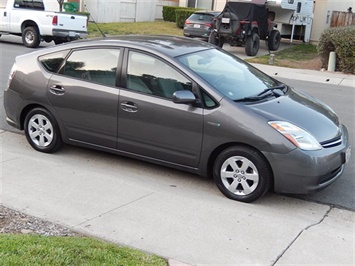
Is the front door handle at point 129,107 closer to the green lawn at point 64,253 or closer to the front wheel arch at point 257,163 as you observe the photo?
the front wheel arch at point 257,163

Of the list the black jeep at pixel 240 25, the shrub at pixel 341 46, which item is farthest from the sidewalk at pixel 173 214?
the black jeep at pixel 240 25

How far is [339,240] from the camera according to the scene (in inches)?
175

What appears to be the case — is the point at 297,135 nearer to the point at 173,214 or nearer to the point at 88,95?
the point at 173,214

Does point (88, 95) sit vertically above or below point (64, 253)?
above

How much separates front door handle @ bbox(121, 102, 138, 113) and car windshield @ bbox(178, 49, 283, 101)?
0.76 meters

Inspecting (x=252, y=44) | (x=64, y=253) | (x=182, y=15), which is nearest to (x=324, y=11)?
(x=252, y=44)

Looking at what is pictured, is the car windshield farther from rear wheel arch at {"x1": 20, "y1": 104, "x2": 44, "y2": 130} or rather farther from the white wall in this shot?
the white wall

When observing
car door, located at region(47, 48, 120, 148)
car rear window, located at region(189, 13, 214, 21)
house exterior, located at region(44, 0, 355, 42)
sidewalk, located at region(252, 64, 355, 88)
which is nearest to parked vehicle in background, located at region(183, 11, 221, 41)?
car rear window, located at region(189, 13, 214, 21)

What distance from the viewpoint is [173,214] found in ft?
15.9

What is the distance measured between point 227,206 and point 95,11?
2744 cm

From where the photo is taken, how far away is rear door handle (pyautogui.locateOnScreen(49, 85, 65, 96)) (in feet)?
20.5

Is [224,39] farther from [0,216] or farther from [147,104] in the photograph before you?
[0,216]

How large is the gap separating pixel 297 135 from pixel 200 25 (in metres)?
17.8

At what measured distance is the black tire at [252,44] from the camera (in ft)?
64.4
